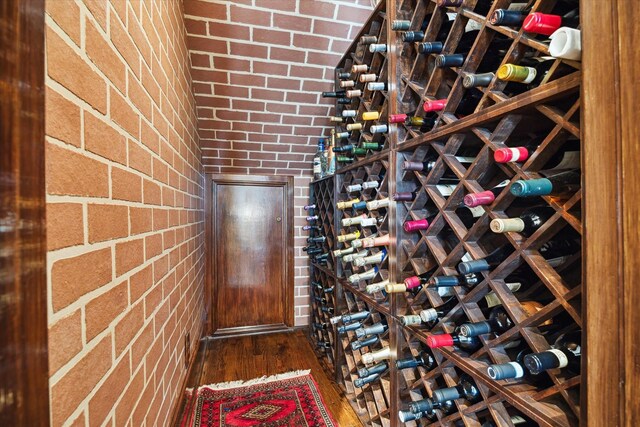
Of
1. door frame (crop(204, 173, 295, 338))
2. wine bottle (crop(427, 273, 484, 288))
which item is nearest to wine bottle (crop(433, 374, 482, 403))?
wine bottle (crop(427, 273, 484, 288))

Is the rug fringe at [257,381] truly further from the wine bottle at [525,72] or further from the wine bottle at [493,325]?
the wine bottle at [525,72]

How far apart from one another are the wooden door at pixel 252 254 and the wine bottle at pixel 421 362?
5.50ft

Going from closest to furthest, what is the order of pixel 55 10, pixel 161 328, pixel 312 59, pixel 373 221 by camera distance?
pixel 55 10
pixel 161 328
pixel 373 221
pixel 312 59

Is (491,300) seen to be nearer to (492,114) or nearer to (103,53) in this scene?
(492,114)

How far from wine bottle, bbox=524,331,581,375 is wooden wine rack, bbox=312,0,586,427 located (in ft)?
0.09

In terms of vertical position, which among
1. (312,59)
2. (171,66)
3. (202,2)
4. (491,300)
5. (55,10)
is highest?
(202,2)

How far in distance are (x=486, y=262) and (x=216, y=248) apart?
2.15m

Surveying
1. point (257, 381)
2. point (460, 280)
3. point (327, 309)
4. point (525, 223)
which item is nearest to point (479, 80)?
point (525, 223)

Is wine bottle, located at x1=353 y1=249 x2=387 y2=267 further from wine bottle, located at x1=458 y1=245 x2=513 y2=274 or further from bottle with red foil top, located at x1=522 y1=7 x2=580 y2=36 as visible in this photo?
bottle with red foil top, located at x1=522 y1=7 x2=580 y2=36

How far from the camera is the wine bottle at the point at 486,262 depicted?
0.70 metres

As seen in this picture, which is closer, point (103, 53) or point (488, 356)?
point (103, 53)

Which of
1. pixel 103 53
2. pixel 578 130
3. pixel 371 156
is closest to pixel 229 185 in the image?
pixel 371 156

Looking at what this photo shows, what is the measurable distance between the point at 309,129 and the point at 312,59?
0.51 meters

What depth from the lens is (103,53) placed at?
0.58 metres
